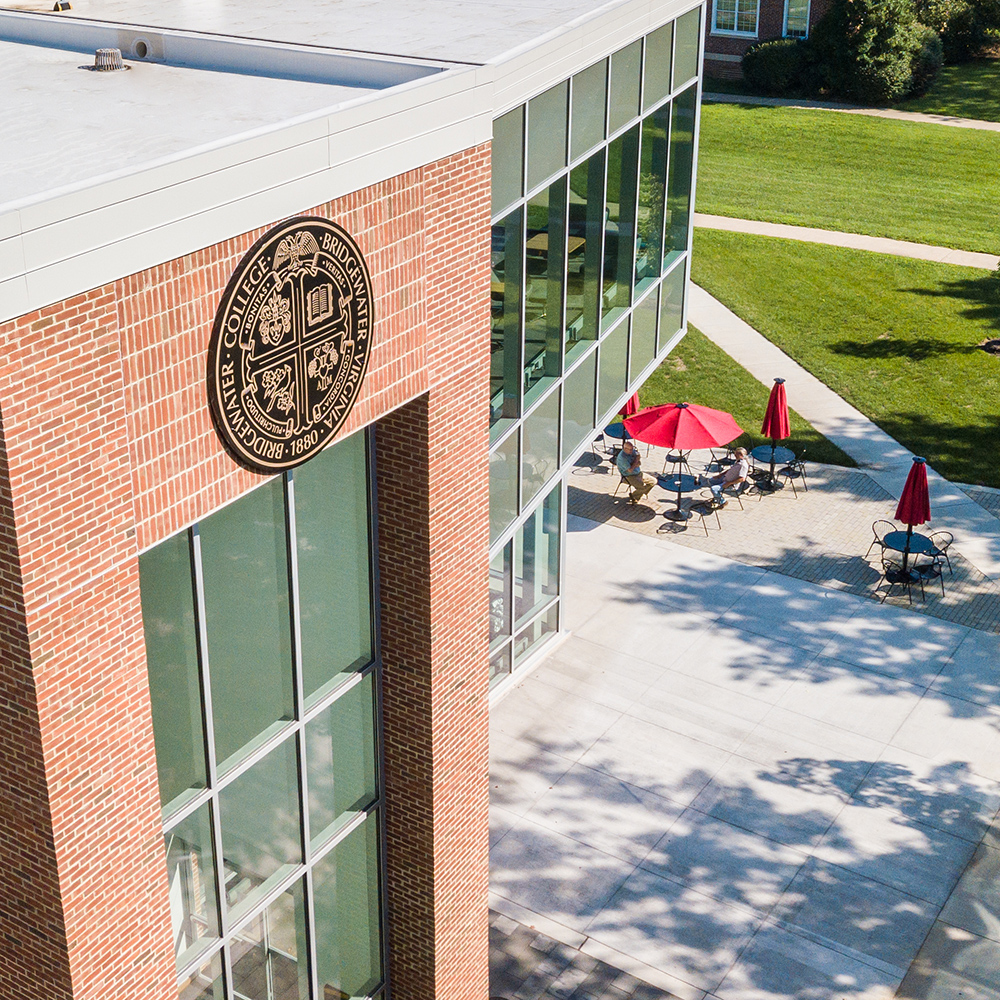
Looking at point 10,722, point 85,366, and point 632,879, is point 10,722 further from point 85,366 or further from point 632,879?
point 632,879

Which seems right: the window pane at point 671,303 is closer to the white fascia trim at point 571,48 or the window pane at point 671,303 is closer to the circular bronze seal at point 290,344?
the white fascia trim at point 571,48

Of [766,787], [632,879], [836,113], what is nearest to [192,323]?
[632,879]

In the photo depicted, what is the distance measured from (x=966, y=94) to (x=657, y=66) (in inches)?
1447

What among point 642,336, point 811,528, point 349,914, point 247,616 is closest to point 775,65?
point 811,528

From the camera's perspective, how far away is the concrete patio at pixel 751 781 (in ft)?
46.1

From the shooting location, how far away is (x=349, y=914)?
11.4 m

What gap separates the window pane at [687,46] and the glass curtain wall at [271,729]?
8.83 meters

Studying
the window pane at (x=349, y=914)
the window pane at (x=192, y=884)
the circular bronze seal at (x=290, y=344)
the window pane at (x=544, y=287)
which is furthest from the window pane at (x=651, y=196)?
the window pane at (x=192, y=884)

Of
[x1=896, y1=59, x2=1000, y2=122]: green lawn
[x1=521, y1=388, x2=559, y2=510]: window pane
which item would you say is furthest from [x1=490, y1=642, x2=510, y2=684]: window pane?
[x1=896, y1=59, x2=1000, y2=122]: green lawn

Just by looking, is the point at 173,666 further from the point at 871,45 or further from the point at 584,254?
the point at 871,45

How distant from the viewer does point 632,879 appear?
49.1 ft

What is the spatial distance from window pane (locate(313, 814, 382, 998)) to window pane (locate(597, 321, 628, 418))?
6833 mm

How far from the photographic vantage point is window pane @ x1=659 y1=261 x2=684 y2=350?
17.8 metres

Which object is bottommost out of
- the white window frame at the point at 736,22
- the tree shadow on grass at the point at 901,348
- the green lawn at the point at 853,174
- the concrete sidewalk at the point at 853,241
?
the tree shadow on grass at the point at 901,348
